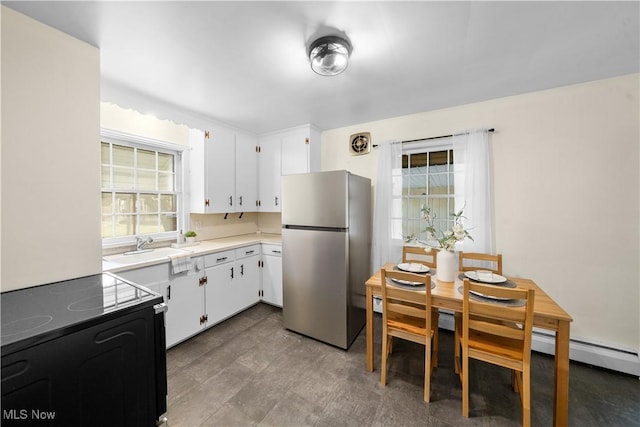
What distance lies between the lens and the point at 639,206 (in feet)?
6.37

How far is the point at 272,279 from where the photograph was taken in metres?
3.15

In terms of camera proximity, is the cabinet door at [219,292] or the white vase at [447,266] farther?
the cabinet door at [219,292]

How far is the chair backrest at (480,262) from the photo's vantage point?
224cm

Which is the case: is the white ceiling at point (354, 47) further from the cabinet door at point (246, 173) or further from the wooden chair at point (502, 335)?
the wooden chair at point (502, 335)

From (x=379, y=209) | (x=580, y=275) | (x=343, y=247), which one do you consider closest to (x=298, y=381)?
(x=343, y=247)

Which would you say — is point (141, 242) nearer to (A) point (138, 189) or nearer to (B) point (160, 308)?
(A) point (138, 189)

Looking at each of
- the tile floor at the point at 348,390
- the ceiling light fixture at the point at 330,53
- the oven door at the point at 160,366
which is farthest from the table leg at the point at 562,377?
the oven door at the point at 160,366

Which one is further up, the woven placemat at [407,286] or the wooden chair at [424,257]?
the wooden chair at [424,257]

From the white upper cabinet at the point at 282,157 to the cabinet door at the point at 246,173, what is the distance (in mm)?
89

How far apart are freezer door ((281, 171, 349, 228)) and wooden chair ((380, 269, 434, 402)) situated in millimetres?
738

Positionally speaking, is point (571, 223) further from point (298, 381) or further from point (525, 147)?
point (298, 381)

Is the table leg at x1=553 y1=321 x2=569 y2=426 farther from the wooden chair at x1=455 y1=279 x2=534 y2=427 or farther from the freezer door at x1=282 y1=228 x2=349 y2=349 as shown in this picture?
the freezer door at x1=282 y1=228 x2=349 y2=349

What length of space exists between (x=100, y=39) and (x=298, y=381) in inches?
110

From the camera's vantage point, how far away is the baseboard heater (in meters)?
1.94
